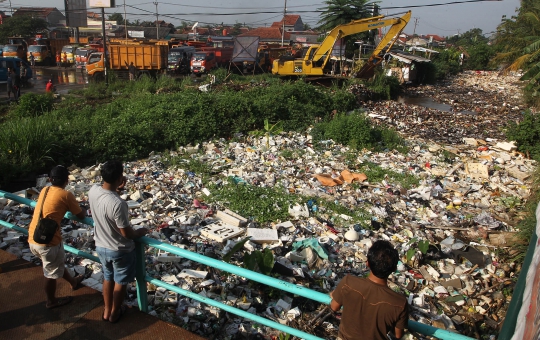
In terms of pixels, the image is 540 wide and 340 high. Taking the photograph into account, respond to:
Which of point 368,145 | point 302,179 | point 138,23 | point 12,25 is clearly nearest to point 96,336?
point 302,179

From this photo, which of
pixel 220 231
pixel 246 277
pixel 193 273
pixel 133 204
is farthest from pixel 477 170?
pixel 246 277

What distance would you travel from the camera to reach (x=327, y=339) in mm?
3764

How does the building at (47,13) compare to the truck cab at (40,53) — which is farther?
the building at (47,13)

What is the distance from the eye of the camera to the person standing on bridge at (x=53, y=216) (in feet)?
9.46

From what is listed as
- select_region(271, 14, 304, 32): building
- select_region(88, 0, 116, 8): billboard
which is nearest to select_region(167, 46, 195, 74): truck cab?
select_region(88, 0, 116, 8): billboard

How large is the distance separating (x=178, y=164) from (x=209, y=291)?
14.6 ft

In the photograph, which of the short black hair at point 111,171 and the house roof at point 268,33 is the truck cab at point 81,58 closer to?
the short black hair at point 111,171

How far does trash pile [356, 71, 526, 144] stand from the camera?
12992 mm

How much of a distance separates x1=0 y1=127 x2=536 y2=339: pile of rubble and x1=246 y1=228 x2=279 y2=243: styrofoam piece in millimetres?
22

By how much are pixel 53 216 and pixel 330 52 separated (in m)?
17.8

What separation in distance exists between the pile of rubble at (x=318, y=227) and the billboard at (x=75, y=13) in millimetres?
26814

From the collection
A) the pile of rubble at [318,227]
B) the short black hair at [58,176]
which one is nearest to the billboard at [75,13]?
the pile of rubble at [318,227]

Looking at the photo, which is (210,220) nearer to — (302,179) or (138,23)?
(302,179)

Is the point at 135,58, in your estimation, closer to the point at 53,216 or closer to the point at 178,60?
the point at 178,60
